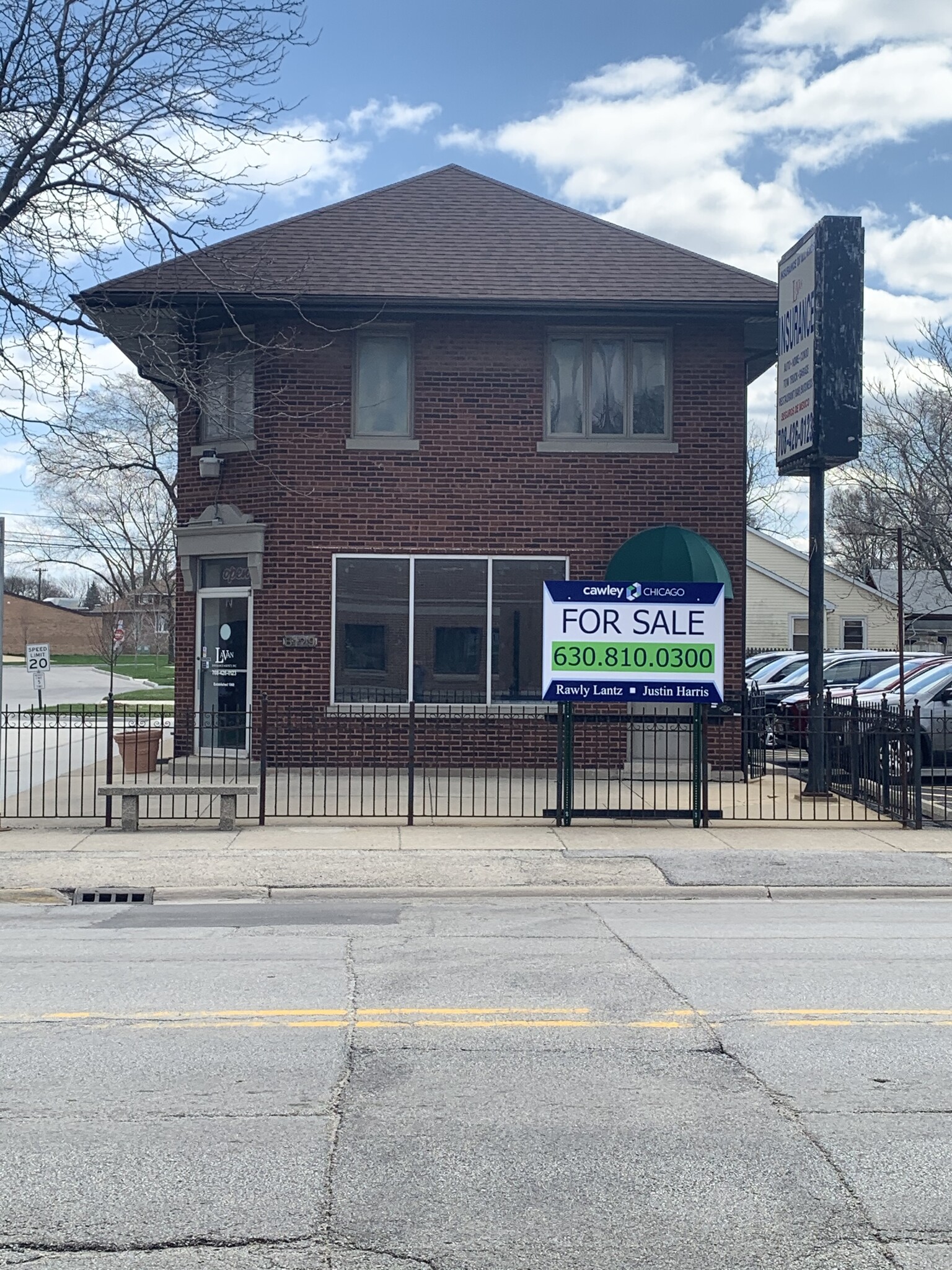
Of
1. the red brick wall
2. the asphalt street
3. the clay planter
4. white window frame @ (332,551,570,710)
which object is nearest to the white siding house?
the red brick wall

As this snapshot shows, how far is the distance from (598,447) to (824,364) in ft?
10.9

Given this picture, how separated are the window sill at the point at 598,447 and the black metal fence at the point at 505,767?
3.53m

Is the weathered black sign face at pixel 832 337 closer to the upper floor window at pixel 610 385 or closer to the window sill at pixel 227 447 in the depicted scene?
the upper floor window at pixel 610 385

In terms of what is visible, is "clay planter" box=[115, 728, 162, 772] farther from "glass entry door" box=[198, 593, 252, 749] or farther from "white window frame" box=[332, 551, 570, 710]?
"white window frame" box=[332, 551, 570, 710]

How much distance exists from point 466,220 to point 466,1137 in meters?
16.5

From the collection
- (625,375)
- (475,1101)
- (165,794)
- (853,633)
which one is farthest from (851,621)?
(475,1101)

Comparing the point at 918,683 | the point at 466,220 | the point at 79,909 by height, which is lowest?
the point at 79,909

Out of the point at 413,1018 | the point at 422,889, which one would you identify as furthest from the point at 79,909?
the point at 413,1018

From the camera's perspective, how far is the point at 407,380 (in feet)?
57.7

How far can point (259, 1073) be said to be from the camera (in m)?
5.75

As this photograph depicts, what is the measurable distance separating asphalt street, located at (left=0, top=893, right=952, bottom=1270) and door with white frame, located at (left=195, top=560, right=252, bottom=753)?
874 centimetres

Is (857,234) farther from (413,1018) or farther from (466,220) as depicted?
(413,1018)

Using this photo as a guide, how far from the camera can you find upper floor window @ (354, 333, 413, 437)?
17562 millimetres

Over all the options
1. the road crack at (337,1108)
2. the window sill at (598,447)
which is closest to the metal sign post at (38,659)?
the window sill at (598,447)
